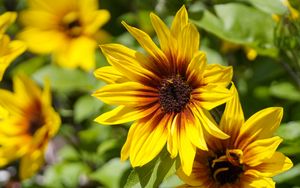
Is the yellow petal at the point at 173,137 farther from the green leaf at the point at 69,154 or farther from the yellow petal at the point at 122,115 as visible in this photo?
the green leaf at the point at 69,154

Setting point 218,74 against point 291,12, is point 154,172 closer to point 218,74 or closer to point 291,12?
point 218,74

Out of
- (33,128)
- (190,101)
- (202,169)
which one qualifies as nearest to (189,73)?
(190,101)

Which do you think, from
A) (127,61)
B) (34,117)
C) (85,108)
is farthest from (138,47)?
(127,61)

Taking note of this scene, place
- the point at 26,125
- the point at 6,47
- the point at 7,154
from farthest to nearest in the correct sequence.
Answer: the point at 26,125, the point at 7,154, the point at 6,47

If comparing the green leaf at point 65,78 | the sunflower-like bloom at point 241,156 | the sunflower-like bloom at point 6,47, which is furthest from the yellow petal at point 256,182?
the green leaf at point 65,78

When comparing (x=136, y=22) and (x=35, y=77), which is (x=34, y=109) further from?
(x=136, y=22)

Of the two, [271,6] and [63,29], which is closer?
[271,6]
